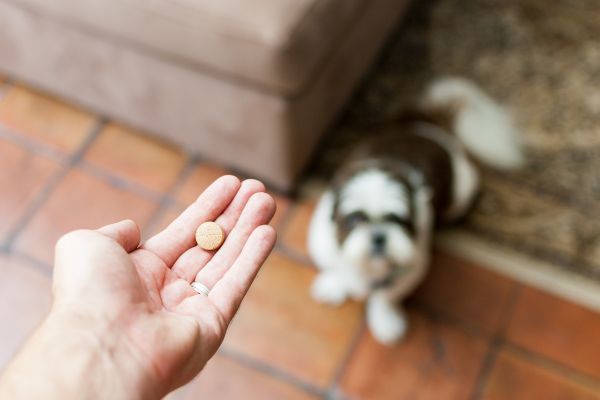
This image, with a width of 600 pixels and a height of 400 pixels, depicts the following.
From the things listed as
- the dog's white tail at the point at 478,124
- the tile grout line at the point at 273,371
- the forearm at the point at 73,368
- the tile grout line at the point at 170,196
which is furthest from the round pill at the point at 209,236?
the dog's white tail at the point at 478,124

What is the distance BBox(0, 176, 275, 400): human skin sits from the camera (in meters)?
0.66

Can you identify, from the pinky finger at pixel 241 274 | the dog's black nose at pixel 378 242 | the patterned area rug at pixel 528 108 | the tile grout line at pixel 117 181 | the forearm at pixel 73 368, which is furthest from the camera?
the tile grout line at pixel 117 181

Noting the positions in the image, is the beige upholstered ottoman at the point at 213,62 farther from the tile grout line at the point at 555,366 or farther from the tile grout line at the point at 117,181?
the tile grout line at the point at 555,366

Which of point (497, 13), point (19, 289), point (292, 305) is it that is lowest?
point (19, 289)

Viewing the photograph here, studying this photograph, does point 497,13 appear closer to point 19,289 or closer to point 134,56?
point 134,56

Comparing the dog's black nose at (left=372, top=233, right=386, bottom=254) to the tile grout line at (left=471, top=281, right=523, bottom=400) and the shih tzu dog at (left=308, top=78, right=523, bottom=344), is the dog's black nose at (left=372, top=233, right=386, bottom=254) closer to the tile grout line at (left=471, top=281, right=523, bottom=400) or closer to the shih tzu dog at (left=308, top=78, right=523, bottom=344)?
the shih tzu dog at (left=308, top=78, right=523, bottom=344)

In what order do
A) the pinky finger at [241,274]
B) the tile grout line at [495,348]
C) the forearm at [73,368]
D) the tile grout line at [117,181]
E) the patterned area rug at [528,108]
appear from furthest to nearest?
the tile grout line at [117,181], the patterned area rug at [528,108], the tile grout line at [495,348], the pinky finger at [241,274], the forearm at [73,368]

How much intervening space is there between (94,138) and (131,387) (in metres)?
1.11

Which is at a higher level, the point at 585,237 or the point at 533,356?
the point at 585,237

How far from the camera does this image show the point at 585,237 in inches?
57.3

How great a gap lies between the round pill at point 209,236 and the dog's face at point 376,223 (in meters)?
0.33

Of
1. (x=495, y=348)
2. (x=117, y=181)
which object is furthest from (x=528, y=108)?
(x=117, y=181)

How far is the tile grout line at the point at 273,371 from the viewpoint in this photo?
1317mm

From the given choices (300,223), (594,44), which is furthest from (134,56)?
(594,44)
